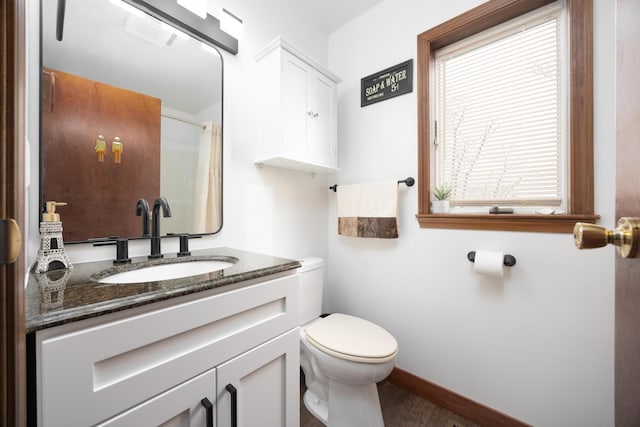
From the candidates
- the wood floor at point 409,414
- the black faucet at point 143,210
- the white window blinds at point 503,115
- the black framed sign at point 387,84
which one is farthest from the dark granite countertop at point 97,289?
the black framed sign at point 387,84

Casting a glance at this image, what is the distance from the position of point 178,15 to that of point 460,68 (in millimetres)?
1486

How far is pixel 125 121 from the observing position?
39.1 inches

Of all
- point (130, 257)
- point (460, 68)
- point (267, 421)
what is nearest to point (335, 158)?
point (460, 68)

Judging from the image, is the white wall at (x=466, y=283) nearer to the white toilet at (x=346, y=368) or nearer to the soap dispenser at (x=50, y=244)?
the white toilet at (x=346, y=368)

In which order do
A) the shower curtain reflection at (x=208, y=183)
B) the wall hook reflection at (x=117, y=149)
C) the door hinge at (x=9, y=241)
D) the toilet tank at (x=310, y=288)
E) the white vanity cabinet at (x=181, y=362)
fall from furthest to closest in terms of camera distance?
the toilet tank at (x=310, y=288) < the shower curtain reflection at (x=208, y=183) < the wall hook reflection at (x=117, y=149) < the white vanity cabinet at (x=181, y=362) < the door hinge at (x=9, y=241)

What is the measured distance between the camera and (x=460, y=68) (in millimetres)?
1423

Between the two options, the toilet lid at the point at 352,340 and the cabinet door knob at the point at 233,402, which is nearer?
the cabinet door knob at the point at 233,402

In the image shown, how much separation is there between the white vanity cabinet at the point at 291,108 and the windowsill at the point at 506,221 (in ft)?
2.43

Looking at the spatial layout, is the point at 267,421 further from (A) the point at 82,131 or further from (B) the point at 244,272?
(A) the point at 82,131

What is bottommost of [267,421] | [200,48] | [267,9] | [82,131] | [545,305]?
[267,421]

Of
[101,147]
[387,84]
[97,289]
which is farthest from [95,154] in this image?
[387,84]

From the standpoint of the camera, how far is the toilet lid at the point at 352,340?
1.05m

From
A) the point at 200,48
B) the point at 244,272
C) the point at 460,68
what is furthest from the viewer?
the point at 460,68

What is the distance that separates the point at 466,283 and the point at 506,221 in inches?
14.8
